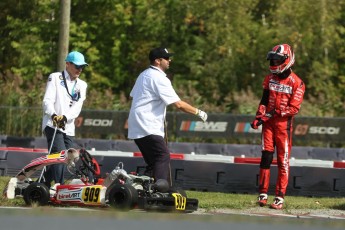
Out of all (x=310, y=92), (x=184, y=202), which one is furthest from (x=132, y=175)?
(x=310, y=92)

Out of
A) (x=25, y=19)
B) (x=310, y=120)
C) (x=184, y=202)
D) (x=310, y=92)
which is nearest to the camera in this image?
(x=184, y=202)

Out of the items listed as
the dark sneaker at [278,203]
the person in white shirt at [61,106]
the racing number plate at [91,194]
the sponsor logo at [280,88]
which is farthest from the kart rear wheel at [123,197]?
the sponsor logo at [280,88]

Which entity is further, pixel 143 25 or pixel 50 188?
pixel 143 25

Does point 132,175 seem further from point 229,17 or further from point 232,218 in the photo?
point 229,17

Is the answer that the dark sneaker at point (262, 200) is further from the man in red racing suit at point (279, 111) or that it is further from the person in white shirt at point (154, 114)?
the person in white shirt at point (154, 114)

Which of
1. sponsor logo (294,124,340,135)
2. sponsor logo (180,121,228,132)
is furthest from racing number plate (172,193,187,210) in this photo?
sponsor logo (180,121,228,132)

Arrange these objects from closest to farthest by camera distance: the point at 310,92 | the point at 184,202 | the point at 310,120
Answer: the point at 184,202 < the point at 310,120 < the point at 310,92

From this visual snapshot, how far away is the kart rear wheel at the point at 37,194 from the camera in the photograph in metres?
12.2

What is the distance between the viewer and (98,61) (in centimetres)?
3638

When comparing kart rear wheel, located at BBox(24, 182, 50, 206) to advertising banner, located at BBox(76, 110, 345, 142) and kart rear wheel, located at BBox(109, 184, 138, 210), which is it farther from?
advertising banner, located at BBox(76, 110, 345, 142)

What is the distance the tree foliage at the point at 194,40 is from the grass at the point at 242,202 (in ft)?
59.8

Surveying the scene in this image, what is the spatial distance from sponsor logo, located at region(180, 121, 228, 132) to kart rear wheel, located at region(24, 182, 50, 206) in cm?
1455

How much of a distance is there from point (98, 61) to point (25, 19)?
3.12m

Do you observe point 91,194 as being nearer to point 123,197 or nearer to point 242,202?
point 123,197
